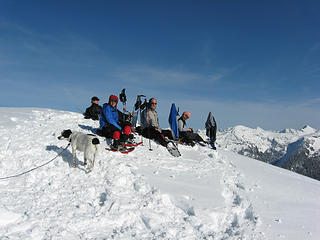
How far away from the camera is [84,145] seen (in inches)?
264

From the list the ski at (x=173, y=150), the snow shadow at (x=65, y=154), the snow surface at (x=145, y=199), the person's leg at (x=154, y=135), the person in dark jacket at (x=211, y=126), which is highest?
the person in dark jacket at (x=211, y=126)

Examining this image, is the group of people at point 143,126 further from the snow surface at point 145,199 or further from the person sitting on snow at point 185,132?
the snow surface at point 145,199

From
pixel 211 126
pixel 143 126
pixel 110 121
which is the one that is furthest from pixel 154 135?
pixel 211 126

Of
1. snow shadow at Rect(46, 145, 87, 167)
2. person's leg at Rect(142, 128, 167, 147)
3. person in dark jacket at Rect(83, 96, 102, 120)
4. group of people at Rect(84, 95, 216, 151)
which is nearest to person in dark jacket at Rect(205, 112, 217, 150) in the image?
group of people at Rect(84, 95, 216, 151)

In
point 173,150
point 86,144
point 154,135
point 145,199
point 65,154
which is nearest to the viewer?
point 145,199

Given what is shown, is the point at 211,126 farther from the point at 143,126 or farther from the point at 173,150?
the point at 143,126

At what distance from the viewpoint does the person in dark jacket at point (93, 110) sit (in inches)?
552

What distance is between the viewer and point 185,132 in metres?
11.4

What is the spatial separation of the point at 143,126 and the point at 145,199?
5816 mm

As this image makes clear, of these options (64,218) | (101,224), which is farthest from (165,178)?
(64,218)

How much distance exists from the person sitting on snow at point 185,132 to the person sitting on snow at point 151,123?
30.8 inches

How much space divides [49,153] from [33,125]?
4.66 m

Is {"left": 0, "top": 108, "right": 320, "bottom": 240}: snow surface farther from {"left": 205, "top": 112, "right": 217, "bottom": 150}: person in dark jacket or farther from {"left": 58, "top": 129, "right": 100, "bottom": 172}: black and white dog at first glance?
{"left": 205, "top": 112, "right": 217, "bottom": 150}: person in dark jacket

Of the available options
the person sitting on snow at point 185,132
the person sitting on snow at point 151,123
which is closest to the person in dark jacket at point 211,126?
the person sitting on snow at point 185,132
